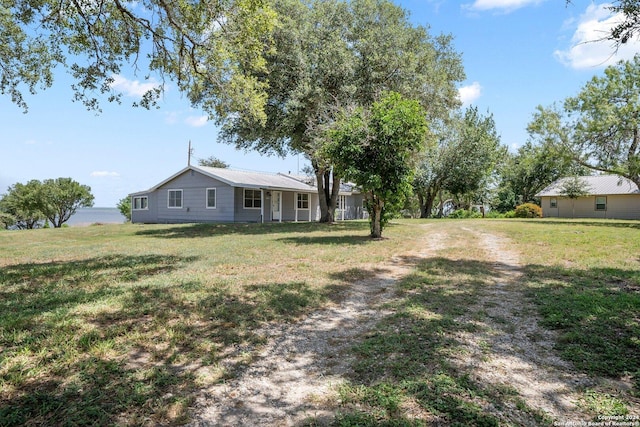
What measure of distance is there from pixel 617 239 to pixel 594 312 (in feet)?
30.3

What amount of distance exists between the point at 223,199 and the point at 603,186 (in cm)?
3386

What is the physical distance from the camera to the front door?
85.6 feet

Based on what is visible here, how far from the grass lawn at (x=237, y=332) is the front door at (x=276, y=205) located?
17.9m

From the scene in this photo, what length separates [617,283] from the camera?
19.4 feet

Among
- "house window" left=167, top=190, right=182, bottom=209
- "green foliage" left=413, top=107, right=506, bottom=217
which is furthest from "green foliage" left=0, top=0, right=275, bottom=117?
"green foliage" left=413, top=107, right=506, bottom=217

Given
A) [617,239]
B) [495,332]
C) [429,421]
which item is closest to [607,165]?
[617,239]

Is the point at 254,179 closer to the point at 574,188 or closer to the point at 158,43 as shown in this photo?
the point at 158,43

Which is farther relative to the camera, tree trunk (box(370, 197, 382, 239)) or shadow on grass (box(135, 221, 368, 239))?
shadow on grass (box(135, 221, 368, 239))

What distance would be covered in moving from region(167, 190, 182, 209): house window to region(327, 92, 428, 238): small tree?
17603mm

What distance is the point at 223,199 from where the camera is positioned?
23.9 metres

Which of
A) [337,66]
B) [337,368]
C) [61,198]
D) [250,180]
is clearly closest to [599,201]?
[337,66]

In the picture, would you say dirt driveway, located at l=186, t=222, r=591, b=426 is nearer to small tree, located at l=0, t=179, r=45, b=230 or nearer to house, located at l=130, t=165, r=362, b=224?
house, located at l=130, t=165, r=362, b=224

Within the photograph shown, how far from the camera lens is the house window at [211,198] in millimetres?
24453

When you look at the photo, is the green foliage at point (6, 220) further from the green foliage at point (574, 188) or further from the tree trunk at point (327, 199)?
the green foliage at point (574, 188)
